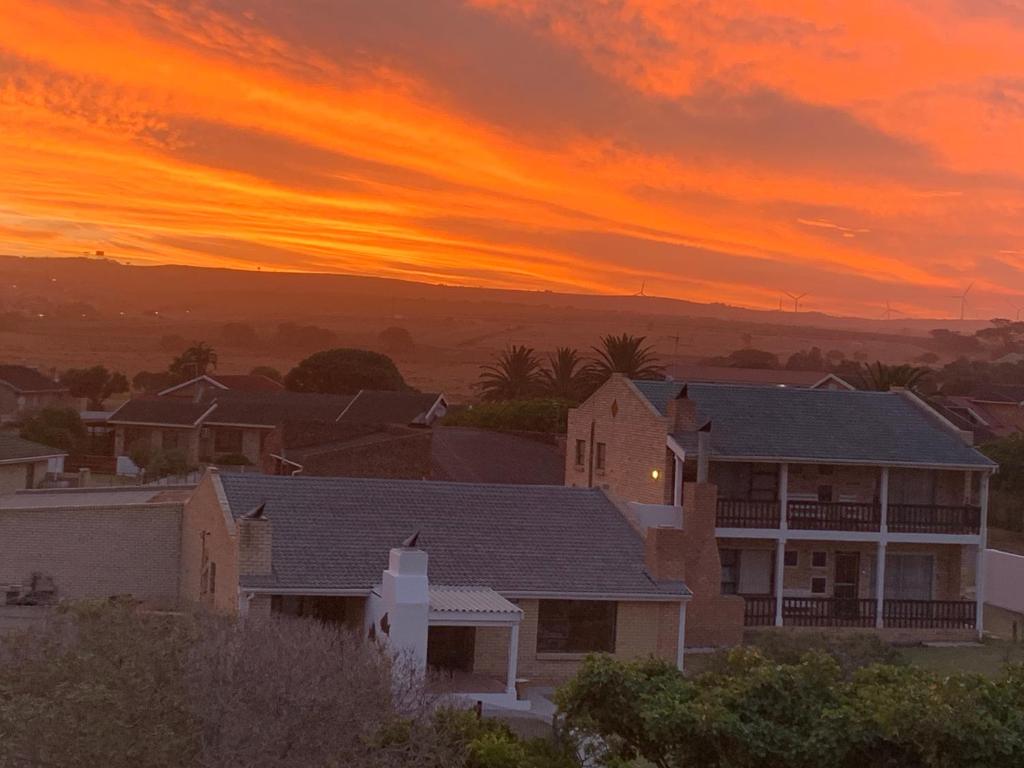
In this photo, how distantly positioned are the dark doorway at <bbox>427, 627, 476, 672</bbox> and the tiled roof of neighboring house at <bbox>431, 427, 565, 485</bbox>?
20.8 meters

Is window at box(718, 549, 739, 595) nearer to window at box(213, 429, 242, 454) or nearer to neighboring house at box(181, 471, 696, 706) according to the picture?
neighboring house at box(181, 471, 696, 706)

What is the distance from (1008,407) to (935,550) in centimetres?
6762

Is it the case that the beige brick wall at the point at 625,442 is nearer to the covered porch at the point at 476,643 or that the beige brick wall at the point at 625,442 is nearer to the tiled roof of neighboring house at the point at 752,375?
the covered porch at the point at 476,643

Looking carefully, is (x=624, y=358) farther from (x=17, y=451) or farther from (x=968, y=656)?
(x=968, y=656)

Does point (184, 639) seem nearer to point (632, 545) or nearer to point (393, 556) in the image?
point (393, 556)

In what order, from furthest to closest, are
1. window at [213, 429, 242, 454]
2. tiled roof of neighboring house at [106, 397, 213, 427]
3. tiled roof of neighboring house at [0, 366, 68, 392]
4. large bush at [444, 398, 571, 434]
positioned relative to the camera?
tiled roof of neighboring house at [0, 366, 68, 392] → window at [213, 429, 242, 454] → tiled roof of neighboring house at [106, 397, 213, 427] → large bush at [444, 398, 571, 434]

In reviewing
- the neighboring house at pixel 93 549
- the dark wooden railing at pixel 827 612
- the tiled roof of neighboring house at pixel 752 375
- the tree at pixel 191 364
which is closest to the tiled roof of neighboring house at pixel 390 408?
the tiled roof of neighboring house at pixel 752 375

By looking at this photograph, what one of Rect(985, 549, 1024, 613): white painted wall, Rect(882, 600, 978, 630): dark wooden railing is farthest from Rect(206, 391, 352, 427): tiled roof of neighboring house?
Rect(882, 600, 978, 630): dark wooden railing

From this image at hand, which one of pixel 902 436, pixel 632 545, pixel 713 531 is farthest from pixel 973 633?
pixel 632 545

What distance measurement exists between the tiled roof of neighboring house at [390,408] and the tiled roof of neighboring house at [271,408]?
5.09 feet

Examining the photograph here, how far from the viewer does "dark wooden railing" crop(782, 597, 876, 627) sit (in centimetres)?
3712

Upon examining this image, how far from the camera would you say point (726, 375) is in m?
107

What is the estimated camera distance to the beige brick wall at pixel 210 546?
28.0m

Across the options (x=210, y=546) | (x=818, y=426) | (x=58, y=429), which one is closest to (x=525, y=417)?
(x=58, y=429)
